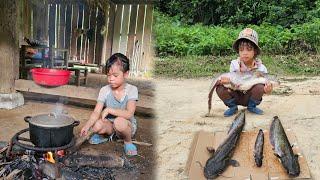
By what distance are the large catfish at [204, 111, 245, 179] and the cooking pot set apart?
109cm

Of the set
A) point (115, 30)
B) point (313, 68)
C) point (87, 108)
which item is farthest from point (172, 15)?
point (87, 108)

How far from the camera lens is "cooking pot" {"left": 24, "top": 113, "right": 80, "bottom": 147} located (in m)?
3.06

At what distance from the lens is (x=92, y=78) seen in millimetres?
9250

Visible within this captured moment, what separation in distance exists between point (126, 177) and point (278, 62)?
6921 millimetres

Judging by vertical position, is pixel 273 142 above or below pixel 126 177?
above

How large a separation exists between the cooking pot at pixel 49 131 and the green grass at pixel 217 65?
5587 mm

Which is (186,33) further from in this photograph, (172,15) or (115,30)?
(172,15)

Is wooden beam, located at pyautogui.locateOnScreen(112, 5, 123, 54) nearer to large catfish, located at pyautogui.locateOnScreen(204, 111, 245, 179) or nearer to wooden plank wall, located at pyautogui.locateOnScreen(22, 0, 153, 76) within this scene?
wooden plank wall, located at pyautogui.locateOnScreen(22, 0, 153, 76)

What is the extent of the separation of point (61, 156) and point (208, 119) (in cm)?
178

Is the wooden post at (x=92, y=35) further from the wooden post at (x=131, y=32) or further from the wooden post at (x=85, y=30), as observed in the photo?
the wooden post at (x=131, y=32)

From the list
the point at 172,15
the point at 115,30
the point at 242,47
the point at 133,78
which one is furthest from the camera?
the point at 172,15

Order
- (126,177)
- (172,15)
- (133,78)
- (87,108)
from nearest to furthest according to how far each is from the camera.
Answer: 1. (126,177)
2. (87,108)
3. (133,78)
4. (172,15)

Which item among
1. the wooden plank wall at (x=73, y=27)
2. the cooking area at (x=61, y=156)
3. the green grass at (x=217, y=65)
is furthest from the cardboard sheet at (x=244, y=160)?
the wooden plank wall at (x=73, y=27)

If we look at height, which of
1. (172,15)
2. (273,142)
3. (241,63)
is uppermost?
(172,15)
